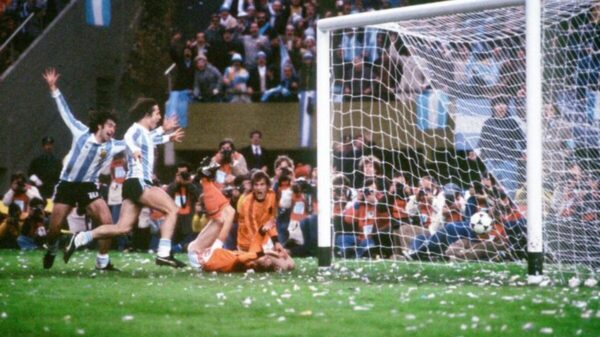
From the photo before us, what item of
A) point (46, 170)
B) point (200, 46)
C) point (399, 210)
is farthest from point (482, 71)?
point (46, 170)

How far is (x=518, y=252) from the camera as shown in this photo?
15445mm

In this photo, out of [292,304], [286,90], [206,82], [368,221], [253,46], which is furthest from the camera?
[206,82]

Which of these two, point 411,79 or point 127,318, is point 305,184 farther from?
point 127,318

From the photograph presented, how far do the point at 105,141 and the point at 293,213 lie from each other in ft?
15.1

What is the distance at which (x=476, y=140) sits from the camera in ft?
49.4

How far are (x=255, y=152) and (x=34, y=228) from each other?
3.81 meters

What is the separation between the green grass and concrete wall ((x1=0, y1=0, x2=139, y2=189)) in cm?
918

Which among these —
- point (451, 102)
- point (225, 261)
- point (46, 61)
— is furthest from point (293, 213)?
point (46, 61)

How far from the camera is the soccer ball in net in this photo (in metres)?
14.5

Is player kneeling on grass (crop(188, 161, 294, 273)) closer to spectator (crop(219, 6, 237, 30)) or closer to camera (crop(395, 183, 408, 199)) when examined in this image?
camera (crop(395, 183, 408, 199))

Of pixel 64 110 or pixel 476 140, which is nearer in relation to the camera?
pixel 64 110

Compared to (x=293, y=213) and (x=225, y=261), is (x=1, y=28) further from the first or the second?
(x=225, y=261)

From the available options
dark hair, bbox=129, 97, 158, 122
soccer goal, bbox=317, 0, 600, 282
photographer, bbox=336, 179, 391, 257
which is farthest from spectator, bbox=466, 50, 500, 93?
dark hair, bbox=129, 97, 158, 122

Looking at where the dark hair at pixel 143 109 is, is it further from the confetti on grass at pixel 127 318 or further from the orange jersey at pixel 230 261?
the confetti on grass at pixel 127 318
